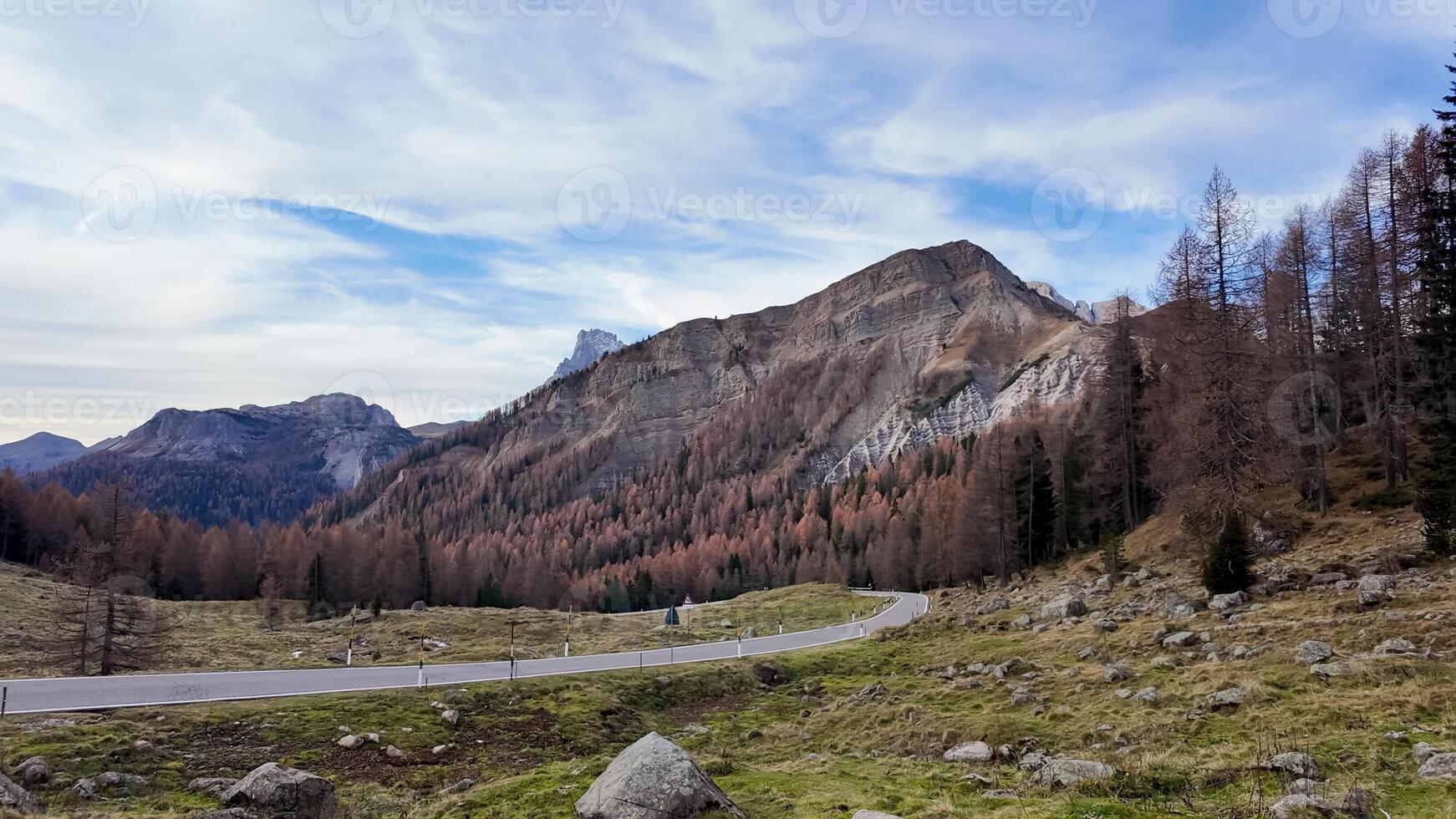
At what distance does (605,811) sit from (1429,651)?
19.3m

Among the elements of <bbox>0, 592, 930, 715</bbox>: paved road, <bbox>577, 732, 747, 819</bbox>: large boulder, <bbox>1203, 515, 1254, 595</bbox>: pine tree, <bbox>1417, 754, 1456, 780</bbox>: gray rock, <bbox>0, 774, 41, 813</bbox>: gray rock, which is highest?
<bbox>1203, 515, 1254, 595</bbox>: pine tree

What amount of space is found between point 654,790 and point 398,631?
48.9 meters

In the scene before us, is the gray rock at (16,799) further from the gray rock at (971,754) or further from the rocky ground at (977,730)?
the gray rock at (971,754)

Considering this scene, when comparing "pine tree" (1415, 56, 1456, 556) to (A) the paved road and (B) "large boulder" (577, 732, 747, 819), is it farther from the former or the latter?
(A) the paved road

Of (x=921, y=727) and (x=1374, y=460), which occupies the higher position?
(x=1374, y=460)

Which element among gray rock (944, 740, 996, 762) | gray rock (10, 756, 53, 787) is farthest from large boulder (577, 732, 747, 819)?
gray rock (10, 756, 53, 787)

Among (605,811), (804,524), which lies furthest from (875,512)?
(605,811)

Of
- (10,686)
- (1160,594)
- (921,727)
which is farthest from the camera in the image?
(1160,594)

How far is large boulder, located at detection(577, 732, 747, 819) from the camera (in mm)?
11125

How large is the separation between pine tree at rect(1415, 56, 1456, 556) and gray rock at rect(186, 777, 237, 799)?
37.9m

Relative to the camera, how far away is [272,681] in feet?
90.8

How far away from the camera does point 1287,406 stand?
40.2 meters

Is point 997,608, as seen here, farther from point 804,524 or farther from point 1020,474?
point 804,524

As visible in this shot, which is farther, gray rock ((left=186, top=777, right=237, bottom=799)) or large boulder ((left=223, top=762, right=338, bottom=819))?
gray rock ((left=186, top=777, right=237, bottom=799))
